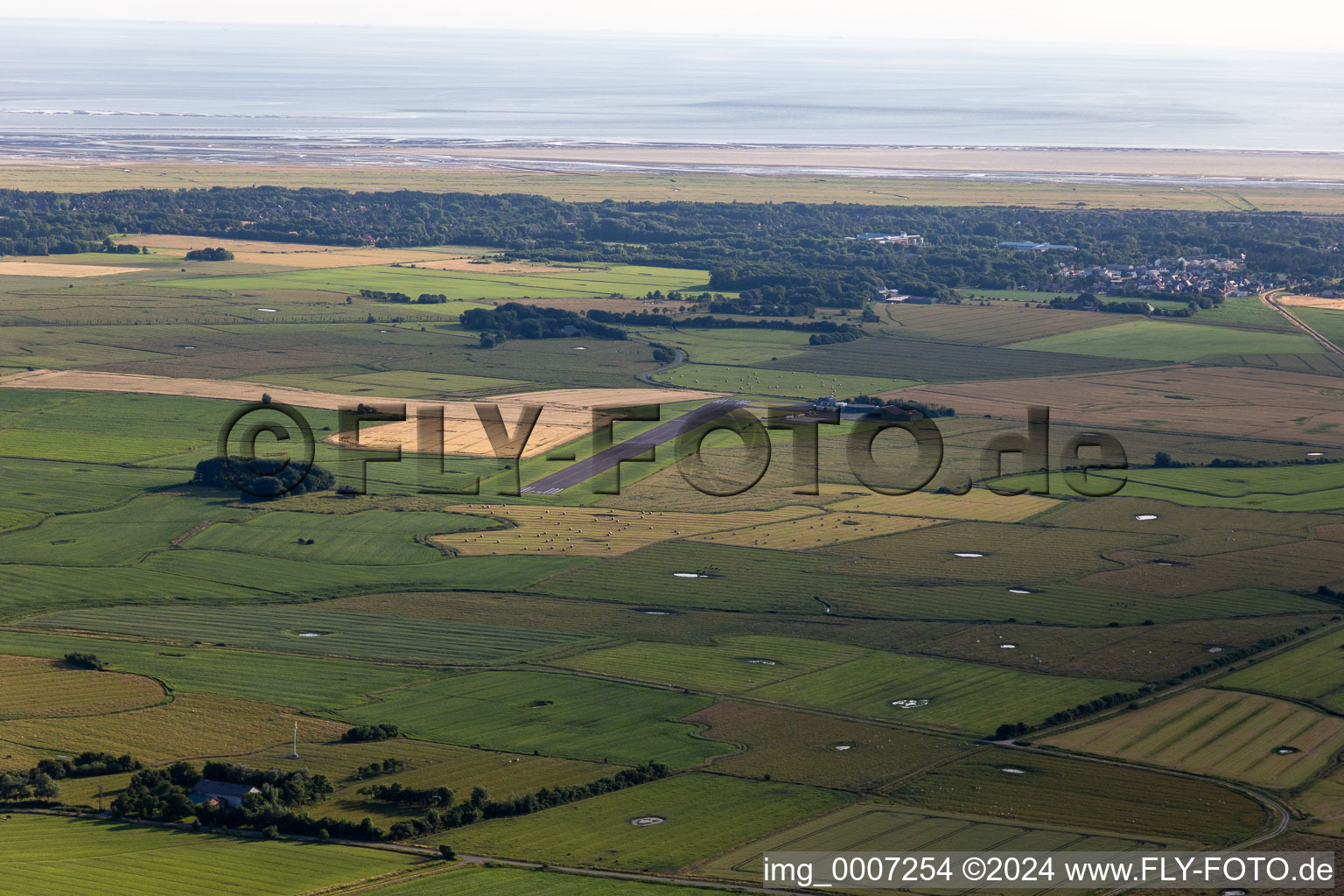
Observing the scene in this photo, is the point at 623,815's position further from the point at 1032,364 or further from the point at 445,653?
the point at 1032,364

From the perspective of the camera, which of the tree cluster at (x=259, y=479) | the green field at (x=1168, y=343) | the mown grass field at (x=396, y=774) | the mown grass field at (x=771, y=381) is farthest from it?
the green field at (x=1168, y=343)

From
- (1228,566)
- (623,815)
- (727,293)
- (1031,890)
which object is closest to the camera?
(1031,890)

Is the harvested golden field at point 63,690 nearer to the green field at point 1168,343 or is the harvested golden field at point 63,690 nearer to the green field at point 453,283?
the green field at point 453,283

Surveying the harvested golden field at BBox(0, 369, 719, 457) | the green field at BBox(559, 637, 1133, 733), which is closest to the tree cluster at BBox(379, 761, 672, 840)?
the green field at BBox(559, 637, 1133, 733)

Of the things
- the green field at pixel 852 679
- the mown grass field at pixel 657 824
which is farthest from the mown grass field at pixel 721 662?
the mown grass field at pixel 657 824

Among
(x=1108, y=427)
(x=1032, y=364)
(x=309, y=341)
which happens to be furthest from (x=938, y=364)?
(x=309, y=341)

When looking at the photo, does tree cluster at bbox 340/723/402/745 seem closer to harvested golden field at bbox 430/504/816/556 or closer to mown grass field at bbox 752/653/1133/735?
mown grass field at bbox 752/653/1133/735
